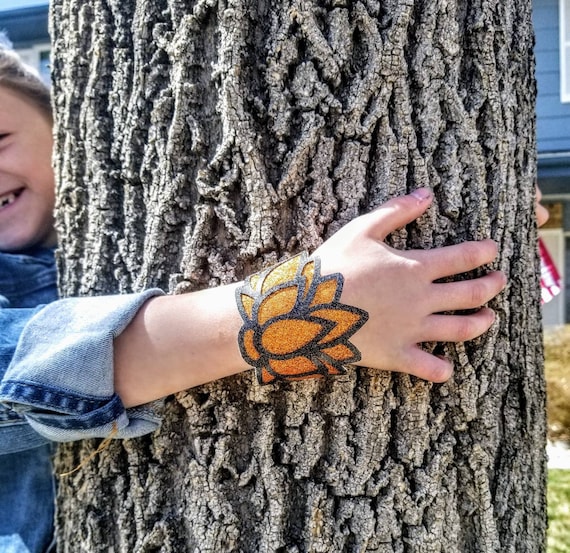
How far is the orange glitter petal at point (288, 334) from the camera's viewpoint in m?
1.14

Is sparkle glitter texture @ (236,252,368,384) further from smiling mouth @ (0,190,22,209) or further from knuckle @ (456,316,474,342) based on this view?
smiling mouth @ (0,190,22,209)

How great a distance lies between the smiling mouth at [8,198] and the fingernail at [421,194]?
125cm

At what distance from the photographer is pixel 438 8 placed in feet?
4.03

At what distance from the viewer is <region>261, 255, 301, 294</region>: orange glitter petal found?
116 cm

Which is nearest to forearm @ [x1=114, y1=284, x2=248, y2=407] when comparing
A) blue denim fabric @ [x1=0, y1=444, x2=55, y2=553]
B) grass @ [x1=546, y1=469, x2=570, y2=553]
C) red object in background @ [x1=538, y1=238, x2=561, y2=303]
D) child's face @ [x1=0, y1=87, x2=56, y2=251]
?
blue denim fabric @ [x1=0, y1=444, x2=55, y2=553]

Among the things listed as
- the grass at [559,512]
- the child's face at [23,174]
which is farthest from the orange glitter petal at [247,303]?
the grass at [559,512]

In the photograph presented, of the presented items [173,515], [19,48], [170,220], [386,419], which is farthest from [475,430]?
[19,48]

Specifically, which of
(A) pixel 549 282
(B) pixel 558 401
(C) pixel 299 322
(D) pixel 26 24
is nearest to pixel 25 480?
(C) pixel 299 322

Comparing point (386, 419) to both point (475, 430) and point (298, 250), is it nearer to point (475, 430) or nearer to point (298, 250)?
point (475, 430)

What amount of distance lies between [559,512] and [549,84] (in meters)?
5.01

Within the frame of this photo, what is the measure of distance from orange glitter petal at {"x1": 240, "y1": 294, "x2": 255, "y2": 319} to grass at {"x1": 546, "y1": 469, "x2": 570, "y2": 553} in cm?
313

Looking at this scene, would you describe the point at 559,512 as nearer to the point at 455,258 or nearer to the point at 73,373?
the point at 455,258

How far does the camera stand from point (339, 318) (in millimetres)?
1141

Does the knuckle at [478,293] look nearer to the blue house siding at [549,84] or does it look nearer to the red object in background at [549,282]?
the red object in background at [549,282]
